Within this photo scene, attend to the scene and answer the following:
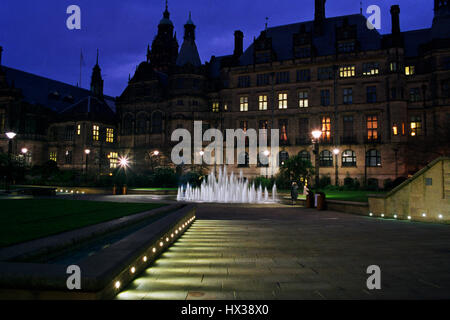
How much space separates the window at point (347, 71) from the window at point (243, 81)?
13.5 meters

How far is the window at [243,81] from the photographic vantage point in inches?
1847

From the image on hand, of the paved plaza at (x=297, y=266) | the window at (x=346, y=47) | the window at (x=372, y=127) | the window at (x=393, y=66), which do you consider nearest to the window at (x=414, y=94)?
the window at (x=393, y=66)

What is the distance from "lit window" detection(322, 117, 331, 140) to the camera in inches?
1682

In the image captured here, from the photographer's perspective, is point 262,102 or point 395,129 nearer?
point 395,129

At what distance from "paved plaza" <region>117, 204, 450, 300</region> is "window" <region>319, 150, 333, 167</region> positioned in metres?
33.2

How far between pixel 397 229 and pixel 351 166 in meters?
32.4

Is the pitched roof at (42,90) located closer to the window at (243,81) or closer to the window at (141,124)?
the window at (141,124)

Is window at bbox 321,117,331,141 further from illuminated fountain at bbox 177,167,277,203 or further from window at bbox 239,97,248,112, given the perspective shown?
illuminated fountain at bbox 177,167,277,203

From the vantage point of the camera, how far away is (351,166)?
134 ft

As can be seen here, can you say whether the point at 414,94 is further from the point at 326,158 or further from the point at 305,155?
the point at 305,155

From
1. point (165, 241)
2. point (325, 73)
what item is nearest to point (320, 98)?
point (325, 73)

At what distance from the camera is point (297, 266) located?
5.81 m

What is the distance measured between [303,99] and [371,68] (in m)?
9.63
